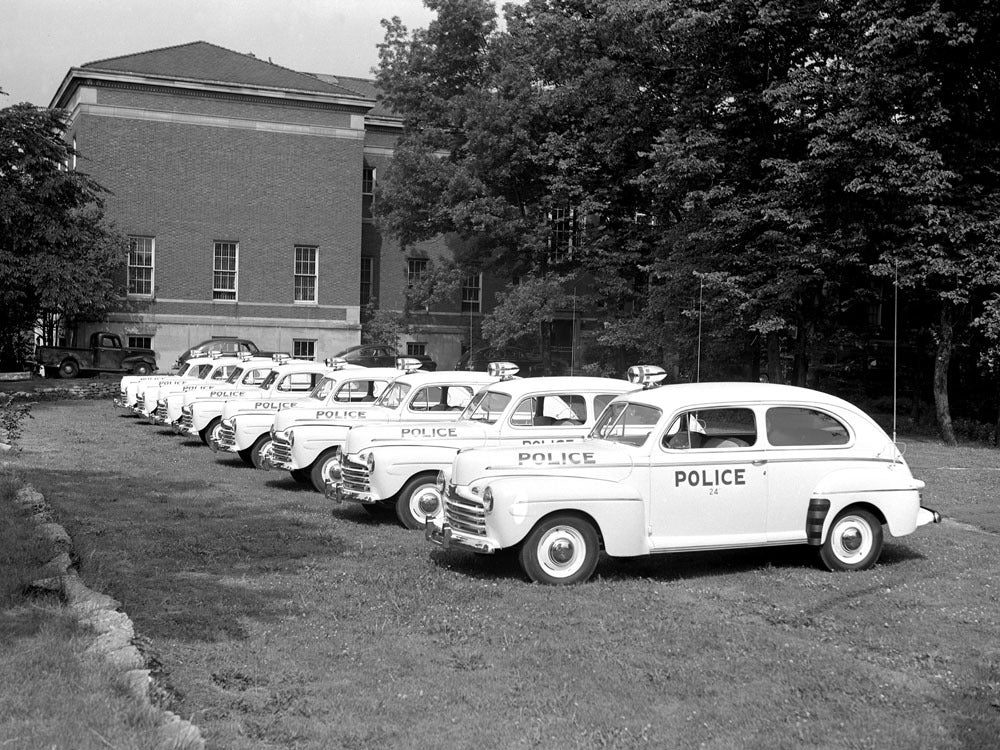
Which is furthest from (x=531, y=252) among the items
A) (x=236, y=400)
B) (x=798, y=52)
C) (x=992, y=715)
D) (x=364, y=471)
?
(x=992, y=715)

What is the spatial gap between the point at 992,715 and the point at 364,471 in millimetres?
7954

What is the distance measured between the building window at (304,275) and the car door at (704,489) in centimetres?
4031

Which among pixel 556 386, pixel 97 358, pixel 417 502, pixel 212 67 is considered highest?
pixel 212 67

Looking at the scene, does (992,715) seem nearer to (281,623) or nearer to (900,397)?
(281,623)

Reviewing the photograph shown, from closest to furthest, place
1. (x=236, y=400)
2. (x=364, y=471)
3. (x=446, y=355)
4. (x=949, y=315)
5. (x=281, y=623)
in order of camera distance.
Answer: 1. (x=281, y=623)
2. (x=364, y=471)
3. (x=236, y=400)
4. (x=949, y=315)
5. (x=446, y=355)

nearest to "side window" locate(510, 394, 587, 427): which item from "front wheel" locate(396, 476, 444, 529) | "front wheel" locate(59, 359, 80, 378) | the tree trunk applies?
"front wheel" locate(396, 476, 444, 529)

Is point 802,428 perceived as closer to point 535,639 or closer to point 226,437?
point 535,639

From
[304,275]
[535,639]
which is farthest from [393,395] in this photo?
[304,275]

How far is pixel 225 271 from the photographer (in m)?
48.0

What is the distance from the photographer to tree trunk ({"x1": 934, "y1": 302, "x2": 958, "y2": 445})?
84.8 ft

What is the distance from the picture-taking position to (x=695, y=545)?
998 centimetres

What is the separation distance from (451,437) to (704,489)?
4.05 m

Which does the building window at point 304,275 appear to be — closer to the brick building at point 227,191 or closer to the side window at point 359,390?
the brick building at point 227,191

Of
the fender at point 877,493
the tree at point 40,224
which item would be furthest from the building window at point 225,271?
the fender at point 877,493
